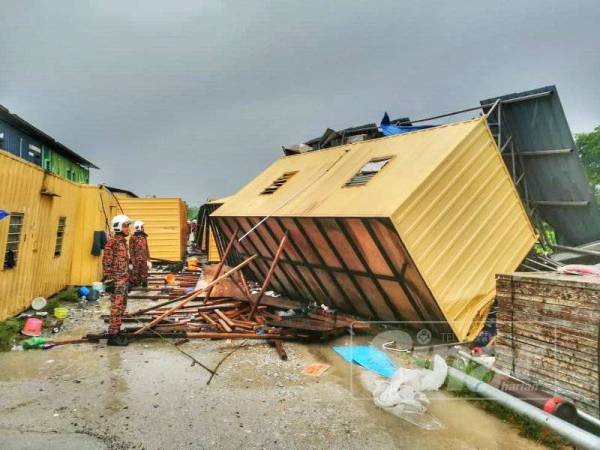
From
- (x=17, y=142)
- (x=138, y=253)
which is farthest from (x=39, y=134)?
(x=138, y=253)

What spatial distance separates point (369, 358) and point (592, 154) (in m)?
37.4

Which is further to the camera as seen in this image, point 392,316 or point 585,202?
point 585,202

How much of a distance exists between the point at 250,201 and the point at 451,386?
24.0ft

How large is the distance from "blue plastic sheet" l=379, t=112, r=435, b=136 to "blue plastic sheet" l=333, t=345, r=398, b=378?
260 inches

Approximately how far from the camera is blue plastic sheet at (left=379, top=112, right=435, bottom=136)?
38.0ft

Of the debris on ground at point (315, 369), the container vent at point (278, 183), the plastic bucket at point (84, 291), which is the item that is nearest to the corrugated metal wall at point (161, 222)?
the plastic bucket at point (84, 291)

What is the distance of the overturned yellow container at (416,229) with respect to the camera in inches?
252

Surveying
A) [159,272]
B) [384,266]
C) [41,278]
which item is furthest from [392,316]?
[159,272]

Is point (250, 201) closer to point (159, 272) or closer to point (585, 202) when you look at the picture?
point (159, 272)

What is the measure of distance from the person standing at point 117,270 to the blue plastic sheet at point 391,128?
748cm

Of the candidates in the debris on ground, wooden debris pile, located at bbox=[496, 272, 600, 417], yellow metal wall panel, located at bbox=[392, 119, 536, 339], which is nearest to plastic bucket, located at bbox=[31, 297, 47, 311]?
the debris on ground

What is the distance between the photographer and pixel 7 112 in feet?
52.6

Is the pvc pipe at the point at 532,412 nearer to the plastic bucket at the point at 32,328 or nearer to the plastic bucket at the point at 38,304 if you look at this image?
the plastic bucket at the point at 32,328

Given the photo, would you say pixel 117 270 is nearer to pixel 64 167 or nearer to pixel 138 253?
pixel 138 253
